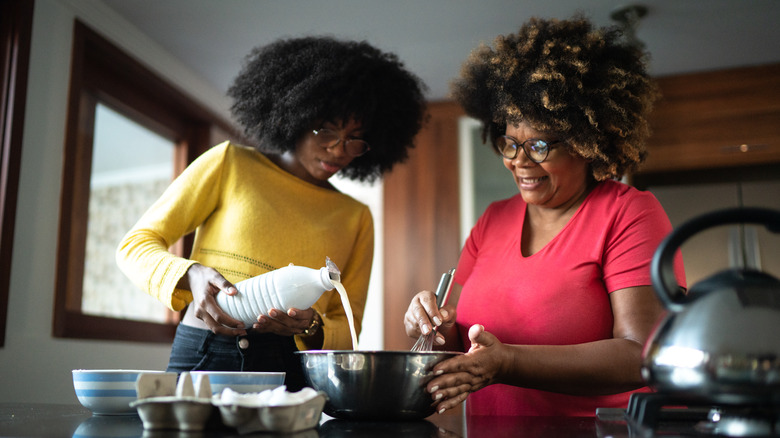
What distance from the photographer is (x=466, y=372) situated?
955mm

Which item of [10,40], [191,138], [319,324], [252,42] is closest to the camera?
[319,324]

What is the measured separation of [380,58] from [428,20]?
1389mm

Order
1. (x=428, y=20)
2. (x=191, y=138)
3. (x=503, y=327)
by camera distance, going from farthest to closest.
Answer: (x=191, y=138) → (x=428, y=20) → (x=503, y=327)

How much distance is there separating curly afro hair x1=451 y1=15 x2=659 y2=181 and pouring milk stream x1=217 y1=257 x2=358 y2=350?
1.92ft

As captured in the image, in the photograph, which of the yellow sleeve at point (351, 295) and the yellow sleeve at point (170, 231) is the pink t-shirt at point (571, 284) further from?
the yellow sleeve at point (170, 231)

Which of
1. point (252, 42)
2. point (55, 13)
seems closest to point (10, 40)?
point (55, 13)

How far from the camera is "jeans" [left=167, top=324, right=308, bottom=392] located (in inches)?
55.1

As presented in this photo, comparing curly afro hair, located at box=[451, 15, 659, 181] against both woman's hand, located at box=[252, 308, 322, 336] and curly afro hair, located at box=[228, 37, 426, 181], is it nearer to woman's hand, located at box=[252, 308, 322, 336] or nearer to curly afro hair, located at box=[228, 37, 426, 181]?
curly afro hair, located at box=[228, 37, 426, 181]

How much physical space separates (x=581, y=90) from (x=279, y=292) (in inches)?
29.8

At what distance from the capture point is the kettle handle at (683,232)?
0.67 metres

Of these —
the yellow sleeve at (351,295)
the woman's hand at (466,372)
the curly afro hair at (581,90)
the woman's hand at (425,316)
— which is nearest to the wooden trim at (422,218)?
the yellow sleeve at (351,295)

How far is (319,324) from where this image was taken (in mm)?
1462

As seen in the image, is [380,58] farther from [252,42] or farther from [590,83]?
[252,42]

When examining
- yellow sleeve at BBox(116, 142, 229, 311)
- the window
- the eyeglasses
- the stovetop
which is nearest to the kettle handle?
the stovetop
